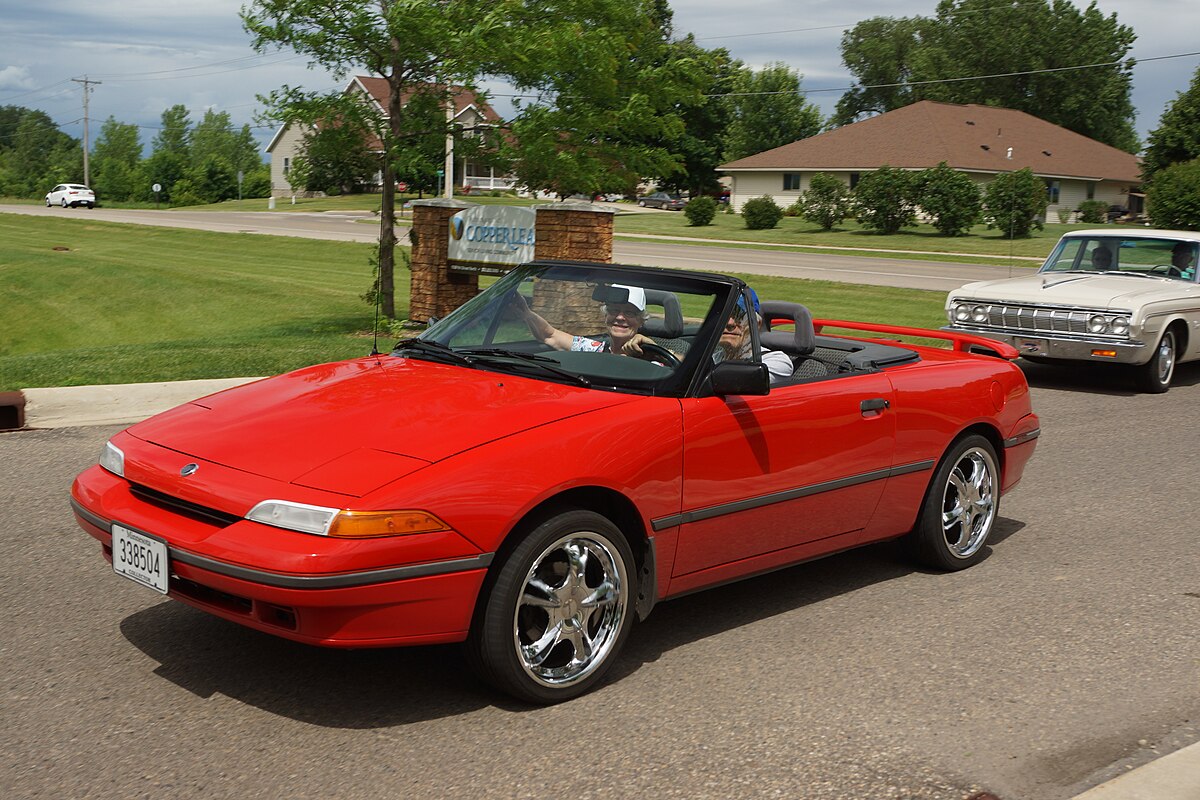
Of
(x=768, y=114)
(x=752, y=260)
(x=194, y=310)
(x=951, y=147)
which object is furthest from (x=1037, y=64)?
(x=194, y=310)

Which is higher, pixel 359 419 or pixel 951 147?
pixel 951 147

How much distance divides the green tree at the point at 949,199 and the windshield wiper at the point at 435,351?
4580 cm

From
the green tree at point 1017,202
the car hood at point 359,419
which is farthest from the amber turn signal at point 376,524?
the green tree at point 1017,202

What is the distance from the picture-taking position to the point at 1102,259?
44.2 feet

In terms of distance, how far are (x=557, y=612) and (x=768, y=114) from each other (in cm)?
8115

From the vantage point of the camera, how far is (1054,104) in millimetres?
89125

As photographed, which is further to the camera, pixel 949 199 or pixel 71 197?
pixel 71 197

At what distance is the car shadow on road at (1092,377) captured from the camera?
12.7m

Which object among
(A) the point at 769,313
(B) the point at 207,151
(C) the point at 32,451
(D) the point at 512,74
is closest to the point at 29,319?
(D) the point at 512,74

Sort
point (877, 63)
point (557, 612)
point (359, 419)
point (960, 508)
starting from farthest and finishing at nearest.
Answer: point (877, 63)
point (960, 508)
point (359, 419)
point (557, 612)

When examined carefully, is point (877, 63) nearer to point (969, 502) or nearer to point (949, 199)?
point (949, 199)

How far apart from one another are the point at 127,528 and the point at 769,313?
→ 333cm

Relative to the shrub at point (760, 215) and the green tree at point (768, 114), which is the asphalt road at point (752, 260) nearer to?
the shrub at point (760, 215)

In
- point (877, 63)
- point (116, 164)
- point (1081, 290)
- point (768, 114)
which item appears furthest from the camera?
point (877, 63)
